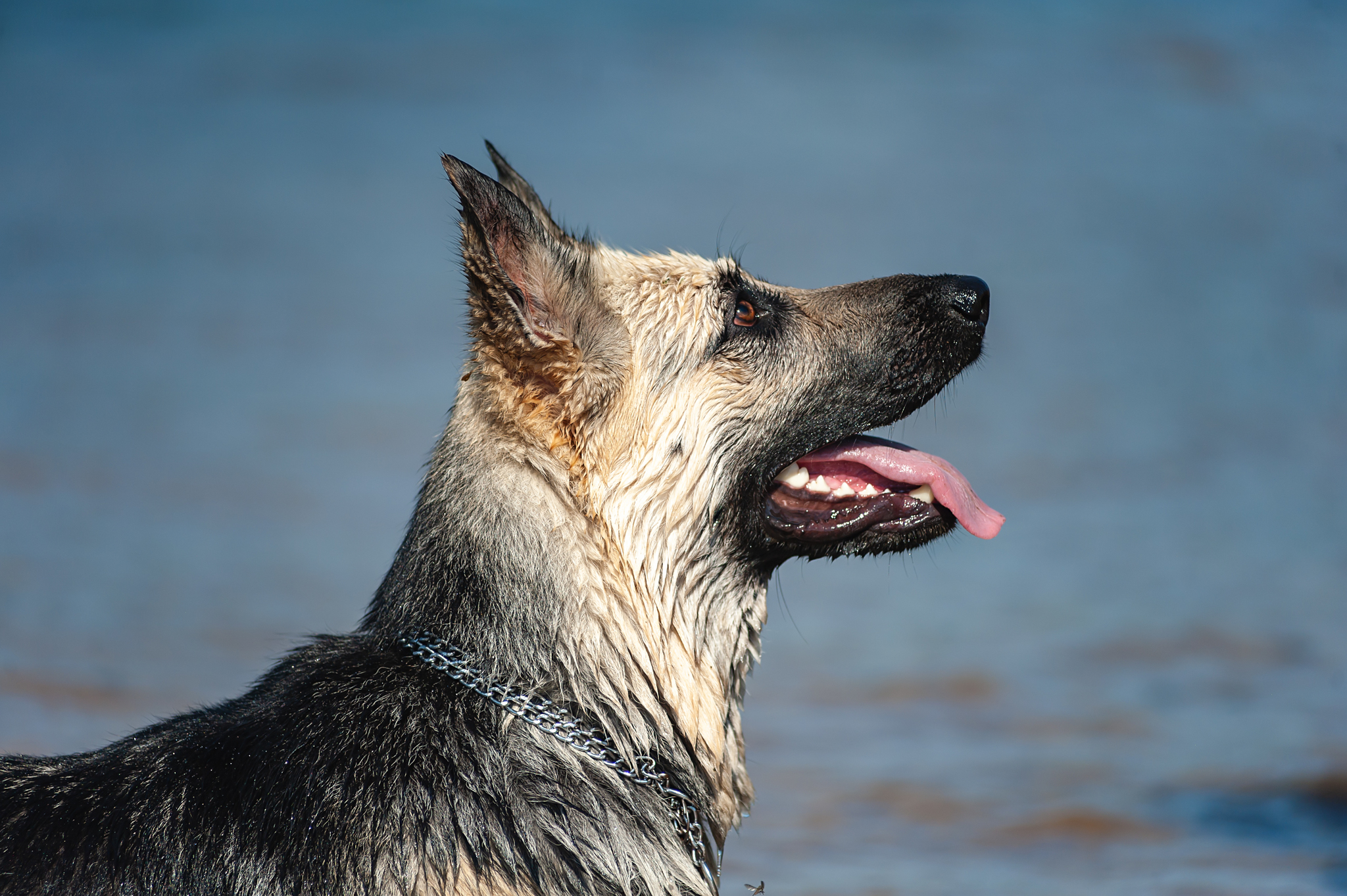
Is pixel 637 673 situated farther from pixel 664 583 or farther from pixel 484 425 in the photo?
pixel 484 425

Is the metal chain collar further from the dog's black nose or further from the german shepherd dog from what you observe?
the dog's black nose

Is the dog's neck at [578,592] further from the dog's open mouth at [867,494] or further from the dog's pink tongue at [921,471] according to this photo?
the dog's pink tongue at [921,471]

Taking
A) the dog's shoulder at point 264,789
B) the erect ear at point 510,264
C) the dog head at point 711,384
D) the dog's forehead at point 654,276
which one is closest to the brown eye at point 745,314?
the dog head at point 711,384

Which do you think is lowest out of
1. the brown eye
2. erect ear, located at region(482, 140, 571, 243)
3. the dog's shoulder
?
the dog's shoulder

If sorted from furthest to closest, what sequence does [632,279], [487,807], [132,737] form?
1. [632,279]
2. [132,737]
3. [487,807]

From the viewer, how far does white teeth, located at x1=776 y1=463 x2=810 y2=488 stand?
4.77 m

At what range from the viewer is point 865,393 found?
4805mm

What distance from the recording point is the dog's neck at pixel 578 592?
13.3 ft

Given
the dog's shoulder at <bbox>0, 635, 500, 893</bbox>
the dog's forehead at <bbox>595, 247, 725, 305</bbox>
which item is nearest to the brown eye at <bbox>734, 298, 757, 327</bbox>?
the dog's forehead at <bbox>595, 247, 725, 305</bbox>

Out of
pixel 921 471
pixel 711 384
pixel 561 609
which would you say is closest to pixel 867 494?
pixel 921 471

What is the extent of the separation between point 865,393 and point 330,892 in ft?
8.76

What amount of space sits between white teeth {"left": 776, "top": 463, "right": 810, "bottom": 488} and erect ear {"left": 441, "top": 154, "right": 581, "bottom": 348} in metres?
1.08

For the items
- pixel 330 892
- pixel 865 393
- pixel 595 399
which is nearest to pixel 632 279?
pixel 595 399

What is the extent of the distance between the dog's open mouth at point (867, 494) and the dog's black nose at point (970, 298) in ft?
2.00
